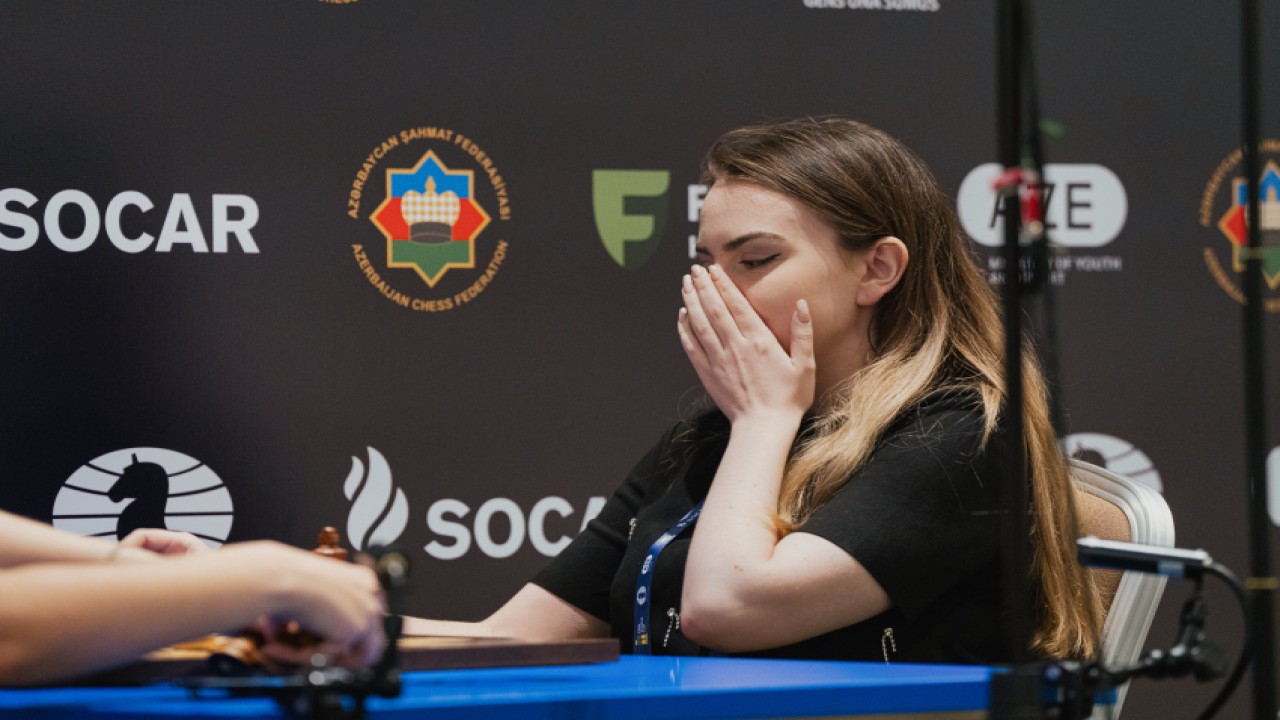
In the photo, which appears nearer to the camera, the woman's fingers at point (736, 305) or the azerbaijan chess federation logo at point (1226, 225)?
the woman's fingers at point (736, 305)

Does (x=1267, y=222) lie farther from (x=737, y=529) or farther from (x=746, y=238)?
(x=737, y=529)

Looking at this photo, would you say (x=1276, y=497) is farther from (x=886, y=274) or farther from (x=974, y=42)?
(x=886, y=274)

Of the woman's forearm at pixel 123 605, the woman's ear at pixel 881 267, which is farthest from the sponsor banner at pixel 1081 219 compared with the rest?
the woman's forearm at pixel 123 605

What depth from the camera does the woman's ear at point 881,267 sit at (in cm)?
190

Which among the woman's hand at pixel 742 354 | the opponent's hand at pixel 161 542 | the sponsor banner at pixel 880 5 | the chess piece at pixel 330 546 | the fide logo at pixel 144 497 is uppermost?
the sponsor banner at pixel 880 5

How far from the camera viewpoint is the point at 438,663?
3.90ft

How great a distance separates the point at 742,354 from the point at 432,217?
3.28 feet

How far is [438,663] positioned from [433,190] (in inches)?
62.5

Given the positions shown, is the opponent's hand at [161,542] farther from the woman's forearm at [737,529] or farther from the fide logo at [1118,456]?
the fide logo at [1118,456]

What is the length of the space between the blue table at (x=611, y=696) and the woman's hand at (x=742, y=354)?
0.63 metres

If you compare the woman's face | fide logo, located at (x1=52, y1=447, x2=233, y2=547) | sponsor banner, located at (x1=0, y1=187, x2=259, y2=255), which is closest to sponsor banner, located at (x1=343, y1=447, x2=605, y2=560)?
fide logo, located at (x1=52, y1=447, x2=233, y2=547)

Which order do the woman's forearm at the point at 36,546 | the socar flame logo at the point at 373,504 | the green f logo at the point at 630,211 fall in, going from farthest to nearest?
the green f logo at the point at 630,211 → the socar flame logo at the point at 373,504 → the woman's forearm at the point at 36,546

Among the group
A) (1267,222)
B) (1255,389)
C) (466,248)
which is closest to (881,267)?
(1255,389)

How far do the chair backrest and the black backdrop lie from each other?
3.63 feet
